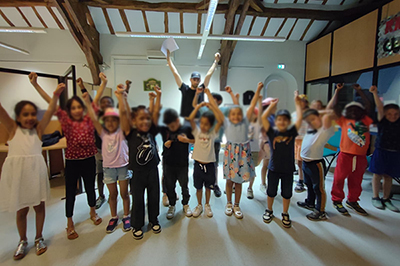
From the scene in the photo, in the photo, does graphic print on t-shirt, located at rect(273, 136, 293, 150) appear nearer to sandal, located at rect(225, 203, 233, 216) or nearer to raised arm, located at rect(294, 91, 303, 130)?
raised arm, located at rect(294, 91, 303, 130)

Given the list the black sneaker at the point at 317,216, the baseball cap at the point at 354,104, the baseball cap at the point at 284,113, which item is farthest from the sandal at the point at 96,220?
the baseball cap at the point at 354,104

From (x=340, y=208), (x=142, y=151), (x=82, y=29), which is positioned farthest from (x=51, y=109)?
(x=82, y=29)

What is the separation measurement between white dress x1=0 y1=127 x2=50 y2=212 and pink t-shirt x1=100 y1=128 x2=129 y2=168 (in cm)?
41

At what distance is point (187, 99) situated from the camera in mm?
1264

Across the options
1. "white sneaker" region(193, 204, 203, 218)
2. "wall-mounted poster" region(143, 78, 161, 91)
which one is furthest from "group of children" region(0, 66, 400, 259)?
"white sneaker" region(193, 204, 203, 218)

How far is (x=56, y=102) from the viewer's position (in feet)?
3.71

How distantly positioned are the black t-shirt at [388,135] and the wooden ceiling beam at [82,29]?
150 inches

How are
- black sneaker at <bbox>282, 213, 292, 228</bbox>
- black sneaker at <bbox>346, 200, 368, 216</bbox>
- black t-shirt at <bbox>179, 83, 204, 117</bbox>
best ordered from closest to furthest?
1. black t-shirt at <bbox>179, 83, 204, 117</bbox>
2. black sneaker at <bbox>282, 213, 292, 228</bbox>
3. black sneaker at <bbox>346, 200, 368, 216</bbox>

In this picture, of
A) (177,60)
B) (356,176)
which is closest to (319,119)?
(356,176)

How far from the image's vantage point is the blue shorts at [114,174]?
1.47 metres

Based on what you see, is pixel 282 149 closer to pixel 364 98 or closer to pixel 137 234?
pixel 364 98

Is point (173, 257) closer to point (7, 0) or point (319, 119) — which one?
point (319, 119)

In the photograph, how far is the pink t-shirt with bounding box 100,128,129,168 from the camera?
1.20 meters

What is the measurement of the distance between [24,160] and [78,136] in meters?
0.37
